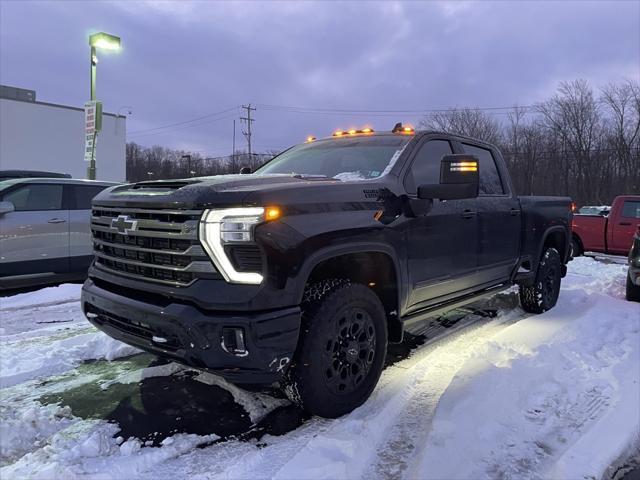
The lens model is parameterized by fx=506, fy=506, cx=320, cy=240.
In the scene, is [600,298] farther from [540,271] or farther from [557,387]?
[557,387]

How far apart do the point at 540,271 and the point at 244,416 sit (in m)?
4.31

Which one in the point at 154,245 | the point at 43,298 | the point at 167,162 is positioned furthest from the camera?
the point at 167,162

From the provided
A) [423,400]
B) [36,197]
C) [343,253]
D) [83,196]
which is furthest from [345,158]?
[36,197]

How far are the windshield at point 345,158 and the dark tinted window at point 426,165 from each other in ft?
0.59

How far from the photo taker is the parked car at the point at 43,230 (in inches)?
283

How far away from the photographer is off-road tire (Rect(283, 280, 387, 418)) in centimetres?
308

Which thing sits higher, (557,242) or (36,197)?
(36,197)

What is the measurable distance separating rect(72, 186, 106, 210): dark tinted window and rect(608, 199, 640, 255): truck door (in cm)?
1185

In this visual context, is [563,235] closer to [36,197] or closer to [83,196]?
[83,196]

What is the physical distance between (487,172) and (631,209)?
30.4 ft

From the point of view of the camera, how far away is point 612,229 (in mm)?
12703

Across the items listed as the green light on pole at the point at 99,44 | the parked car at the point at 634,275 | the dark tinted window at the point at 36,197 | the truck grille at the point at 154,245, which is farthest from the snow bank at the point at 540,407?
the green light on pole at the point at 99,44

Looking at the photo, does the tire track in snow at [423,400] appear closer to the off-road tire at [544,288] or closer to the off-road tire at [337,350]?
the off-road tire at [337,350]

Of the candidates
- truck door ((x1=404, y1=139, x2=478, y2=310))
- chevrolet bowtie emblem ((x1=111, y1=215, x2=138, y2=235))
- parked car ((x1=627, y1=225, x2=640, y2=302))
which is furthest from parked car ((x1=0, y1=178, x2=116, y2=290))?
parked car ((x1=627, y1=225, x2=640, y2=302))
